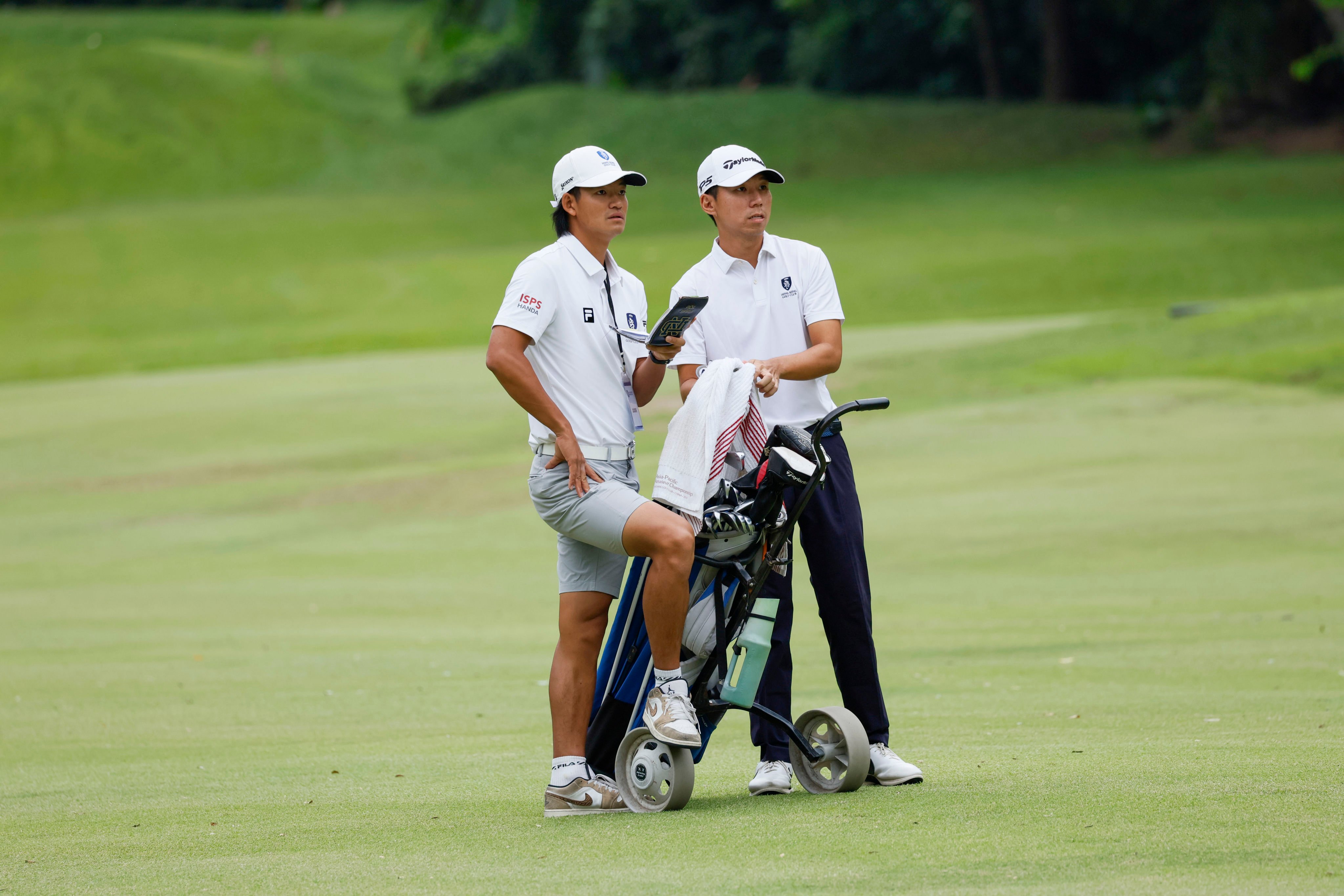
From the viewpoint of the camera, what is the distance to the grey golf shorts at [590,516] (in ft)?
17.5

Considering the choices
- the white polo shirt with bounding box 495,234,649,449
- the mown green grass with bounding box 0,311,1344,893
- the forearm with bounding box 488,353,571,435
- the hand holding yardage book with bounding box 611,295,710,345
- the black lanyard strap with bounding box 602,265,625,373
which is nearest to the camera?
the mown green grass with bounding box 0,311,1344,893

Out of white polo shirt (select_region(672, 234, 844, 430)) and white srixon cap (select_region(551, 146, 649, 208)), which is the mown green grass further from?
white srixon cap (select_region(551, 146, 649, 208))

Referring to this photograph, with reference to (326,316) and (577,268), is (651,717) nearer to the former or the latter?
(577,268)

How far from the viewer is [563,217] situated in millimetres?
5648

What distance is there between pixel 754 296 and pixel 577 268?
681 mm

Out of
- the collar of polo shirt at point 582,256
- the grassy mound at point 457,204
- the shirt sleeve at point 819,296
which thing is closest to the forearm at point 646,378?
the collar of polo shirt at point 582,256

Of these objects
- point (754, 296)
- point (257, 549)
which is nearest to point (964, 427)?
point (257, 549)

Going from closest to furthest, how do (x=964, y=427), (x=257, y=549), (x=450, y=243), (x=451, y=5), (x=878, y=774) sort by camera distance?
(x=878, y=774), (x=257, y=549), (x=964, y=427), (x=450, y=243), (x=451, y=5)

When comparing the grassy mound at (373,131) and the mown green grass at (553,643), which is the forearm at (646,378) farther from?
the grassy mound at (373,131)

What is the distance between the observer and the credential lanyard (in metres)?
5.61

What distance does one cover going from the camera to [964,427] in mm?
19891

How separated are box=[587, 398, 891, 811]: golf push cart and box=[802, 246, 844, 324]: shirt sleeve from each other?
1.36 ft

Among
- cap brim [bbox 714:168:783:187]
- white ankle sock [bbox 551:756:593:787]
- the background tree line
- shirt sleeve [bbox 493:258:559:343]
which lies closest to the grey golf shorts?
shirt sleeve [bbox 493:258:559:343]

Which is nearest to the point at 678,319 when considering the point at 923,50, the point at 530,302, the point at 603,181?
the point at 530,302
